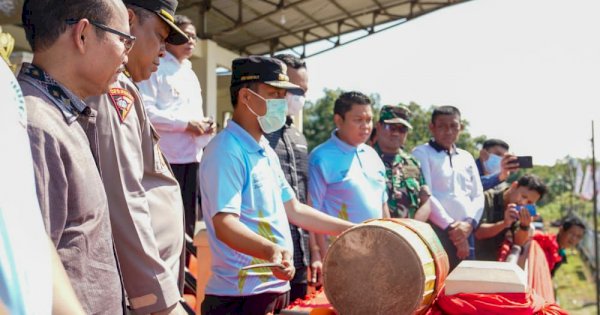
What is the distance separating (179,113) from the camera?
325 cm

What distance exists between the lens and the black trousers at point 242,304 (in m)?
2.26

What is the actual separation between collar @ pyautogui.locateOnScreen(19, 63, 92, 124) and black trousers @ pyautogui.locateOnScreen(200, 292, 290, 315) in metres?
1.17

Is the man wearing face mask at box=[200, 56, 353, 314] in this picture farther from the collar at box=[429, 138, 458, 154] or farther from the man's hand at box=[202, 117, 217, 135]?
the collar at box=[429, 138, 458, 154]

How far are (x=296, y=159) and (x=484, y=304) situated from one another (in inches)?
69.6

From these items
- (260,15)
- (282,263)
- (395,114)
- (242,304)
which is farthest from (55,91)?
(260,15)

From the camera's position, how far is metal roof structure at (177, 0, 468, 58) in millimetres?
11499

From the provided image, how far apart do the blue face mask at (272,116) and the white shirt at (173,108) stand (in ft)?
2.67

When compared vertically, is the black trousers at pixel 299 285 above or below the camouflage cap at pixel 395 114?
below

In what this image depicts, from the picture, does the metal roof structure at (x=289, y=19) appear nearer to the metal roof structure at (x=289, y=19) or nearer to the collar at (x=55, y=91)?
the metal roof structure at (x=289, y=19)

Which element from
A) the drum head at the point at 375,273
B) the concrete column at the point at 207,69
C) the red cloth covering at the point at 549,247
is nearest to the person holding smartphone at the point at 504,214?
the red cloth covering at the point at 549,247

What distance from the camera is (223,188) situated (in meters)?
2.16

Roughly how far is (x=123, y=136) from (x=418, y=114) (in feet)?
101

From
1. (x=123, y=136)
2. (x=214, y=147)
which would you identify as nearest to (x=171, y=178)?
(x=123, y=136)

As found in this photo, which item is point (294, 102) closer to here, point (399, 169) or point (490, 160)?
point (399, 169)
